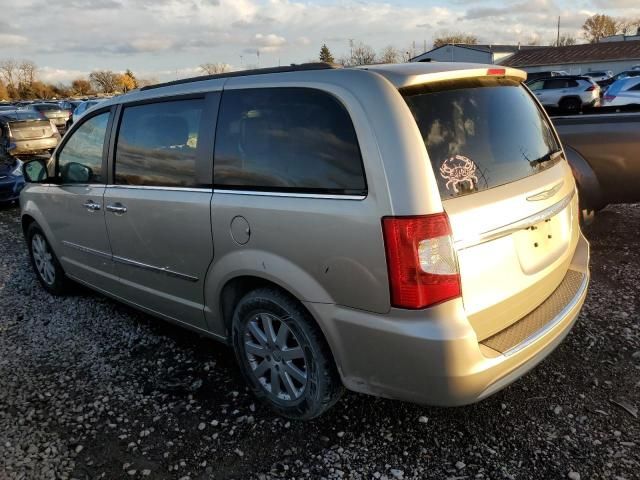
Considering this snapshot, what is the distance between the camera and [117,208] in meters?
3.50

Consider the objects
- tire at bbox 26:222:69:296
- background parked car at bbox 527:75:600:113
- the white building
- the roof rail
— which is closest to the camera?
the roof rail

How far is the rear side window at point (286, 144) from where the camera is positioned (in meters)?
2.32

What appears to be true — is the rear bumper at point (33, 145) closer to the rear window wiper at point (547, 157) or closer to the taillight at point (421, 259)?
the rear window wiper at point (547, 157)

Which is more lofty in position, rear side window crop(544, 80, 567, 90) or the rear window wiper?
the rear window wiper

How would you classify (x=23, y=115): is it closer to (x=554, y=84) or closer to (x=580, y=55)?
(x=554, y=84)

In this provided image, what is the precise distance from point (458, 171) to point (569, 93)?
2330 cm

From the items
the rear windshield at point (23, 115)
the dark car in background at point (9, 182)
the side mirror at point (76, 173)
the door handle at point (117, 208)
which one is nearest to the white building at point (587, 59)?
the rear windshield at point (23, 115)

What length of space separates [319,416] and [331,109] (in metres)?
1.60

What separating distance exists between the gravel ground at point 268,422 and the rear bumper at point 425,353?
428 millimetres

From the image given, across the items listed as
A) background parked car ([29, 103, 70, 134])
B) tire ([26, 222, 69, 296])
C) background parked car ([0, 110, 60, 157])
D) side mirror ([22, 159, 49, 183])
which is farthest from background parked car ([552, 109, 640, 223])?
background parked car ([29, 103, 70, 134])

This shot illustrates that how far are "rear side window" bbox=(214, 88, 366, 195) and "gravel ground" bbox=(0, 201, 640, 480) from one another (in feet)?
4.22

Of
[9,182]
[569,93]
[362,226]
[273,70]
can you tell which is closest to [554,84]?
[569,93]

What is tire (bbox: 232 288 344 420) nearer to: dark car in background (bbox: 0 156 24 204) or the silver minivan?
the silver minivan

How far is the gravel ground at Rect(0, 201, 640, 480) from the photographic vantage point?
2.50m
